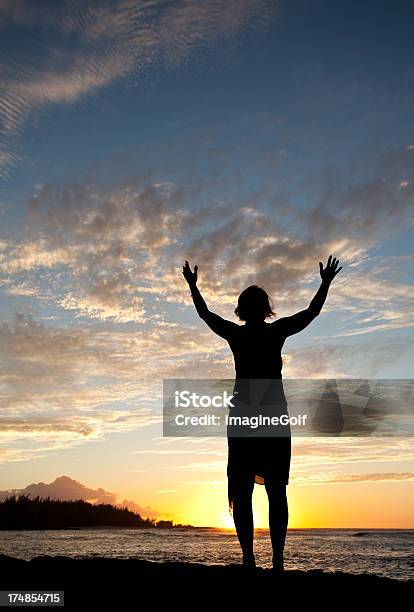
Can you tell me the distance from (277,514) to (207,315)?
1.87 metres

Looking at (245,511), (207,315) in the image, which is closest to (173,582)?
(245,511)

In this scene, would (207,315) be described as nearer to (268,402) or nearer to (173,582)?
(268,402)

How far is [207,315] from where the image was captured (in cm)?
513

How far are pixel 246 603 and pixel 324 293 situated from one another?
2.73 metres

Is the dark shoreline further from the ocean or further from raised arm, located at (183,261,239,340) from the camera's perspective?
the ocean

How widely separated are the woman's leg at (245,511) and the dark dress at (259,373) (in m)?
0.02

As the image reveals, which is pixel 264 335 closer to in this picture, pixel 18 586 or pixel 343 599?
pixel 343 599

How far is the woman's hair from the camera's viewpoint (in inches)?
200

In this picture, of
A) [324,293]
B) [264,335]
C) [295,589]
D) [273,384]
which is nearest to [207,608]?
[295,589]

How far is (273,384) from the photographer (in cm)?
477

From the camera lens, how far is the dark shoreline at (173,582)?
4.28 m

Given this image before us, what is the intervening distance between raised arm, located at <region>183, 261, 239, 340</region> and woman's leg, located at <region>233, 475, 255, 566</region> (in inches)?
51.2

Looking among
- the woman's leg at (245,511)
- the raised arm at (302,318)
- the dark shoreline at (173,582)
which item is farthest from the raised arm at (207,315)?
the dark shoreline at (173,582)

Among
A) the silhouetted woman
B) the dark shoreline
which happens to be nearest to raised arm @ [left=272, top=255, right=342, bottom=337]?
the silhouetted woman
